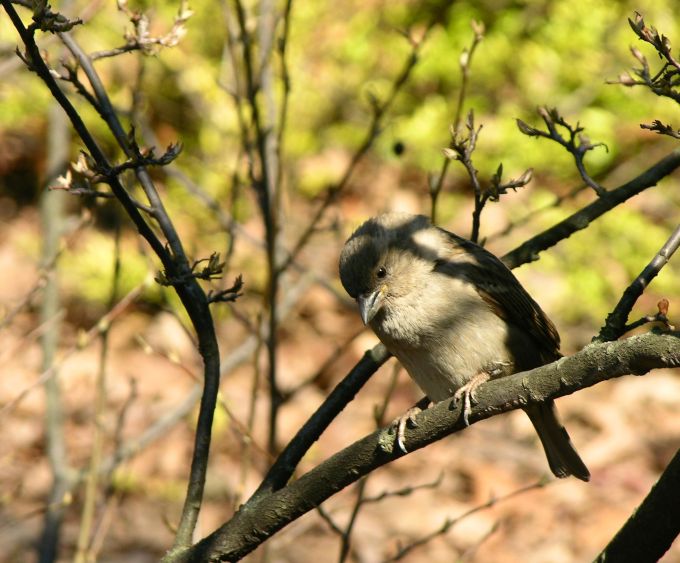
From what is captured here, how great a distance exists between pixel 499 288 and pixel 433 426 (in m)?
1.09

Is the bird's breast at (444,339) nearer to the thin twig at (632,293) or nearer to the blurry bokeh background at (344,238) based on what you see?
the thin twig at (632,293)

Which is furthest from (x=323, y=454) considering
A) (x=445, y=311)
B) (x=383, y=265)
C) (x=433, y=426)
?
(x=433, y=426)

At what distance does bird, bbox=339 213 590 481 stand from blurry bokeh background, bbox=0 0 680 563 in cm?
228

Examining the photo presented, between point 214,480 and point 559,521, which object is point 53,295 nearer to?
Answer: point 214,480

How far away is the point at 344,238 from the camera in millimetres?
5797

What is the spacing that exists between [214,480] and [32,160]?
331 centimetres

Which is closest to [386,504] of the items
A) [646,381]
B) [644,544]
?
[646,381]

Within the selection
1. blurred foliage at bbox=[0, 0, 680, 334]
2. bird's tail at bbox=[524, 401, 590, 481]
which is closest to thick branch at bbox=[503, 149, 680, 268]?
bird's tail at bbox=[524, 401, 590, 481]

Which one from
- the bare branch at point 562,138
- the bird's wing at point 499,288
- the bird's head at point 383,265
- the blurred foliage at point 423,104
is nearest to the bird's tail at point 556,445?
the bird's wing at point 499,288

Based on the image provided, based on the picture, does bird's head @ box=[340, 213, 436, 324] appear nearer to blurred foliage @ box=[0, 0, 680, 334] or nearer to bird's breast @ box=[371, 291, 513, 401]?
bird's breast @ box=[371, 291, 513, 401]

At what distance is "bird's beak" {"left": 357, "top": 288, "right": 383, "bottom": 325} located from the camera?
10.5 ft

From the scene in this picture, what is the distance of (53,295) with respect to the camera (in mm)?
4461

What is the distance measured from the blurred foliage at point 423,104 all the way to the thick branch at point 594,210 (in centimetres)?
366

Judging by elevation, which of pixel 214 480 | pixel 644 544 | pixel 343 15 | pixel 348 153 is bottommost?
pixel 644 544
